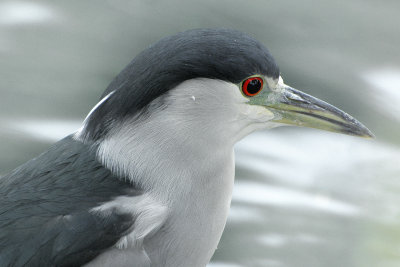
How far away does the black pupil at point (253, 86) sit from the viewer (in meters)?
2.19

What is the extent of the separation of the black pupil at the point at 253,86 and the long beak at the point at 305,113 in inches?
2.7

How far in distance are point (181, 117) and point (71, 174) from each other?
0.37m

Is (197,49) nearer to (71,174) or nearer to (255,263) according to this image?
(71,174)

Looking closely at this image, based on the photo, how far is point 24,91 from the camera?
3.44 metres

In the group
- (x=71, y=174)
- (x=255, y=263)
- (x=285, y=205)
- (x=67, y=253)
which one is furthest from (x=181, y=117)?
(x=285, y=205)

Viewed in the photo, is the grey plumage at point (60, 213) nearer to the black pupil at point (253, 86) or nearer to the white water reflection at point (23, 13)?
the black pupil at point (253, 86)

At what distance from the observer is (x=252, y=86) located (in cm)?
219

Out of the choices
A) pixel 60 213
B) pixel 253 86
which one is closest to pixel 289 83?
pixel 253 86

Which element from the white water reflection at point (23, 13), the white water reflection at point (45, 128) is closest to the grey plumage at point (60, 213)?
the white water reflection at point (45, 128)

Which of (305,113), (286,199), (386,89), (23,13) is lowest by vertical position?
(286,199)

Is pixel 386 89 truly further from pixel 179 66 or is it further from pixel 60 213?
pixel 60 213

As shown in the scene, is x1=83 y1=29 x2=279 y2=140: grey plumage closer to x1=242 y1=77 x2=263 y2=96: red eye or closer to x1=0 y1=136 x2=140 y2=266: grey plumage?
x1=242 y1=77 x2=263 y2=96: red eye

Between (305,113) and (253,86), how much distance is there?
22 cm

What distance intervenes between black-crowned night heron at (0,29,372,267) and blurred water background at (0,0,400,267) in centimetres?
79
